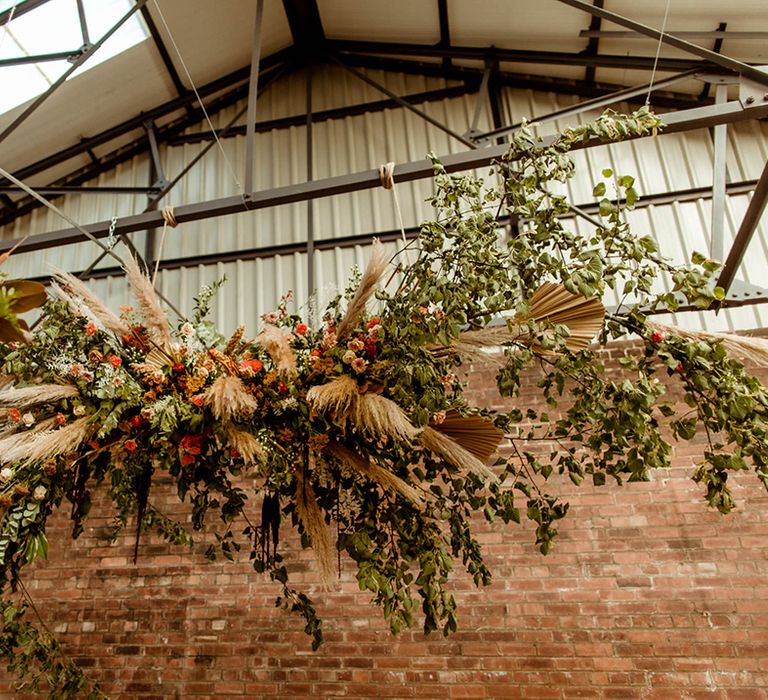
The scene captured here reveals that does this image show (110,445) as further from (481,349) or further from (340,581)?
(340,581)

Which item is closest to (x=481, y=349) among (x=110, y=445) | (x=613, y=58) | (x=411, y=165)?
(x=110, y=445)

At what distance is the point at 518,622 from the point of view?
3805 millimetres

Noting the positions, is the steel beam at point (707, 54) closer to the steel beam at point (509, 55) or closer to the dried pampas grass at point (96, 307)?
the steel beam at point (509, 55)

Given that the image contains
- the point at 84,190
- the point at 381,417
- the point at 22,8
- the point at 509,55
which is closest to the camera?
the point at 381,417

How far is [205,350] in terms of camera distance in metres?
2.07

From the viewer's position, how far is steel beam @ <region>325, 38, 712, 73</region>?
201 inches

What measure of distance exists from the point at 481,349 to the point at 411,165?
1703mm

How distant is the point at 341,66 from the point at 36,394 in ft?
17.2

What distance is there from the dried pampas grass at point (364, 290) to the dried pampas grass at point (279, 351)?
0.16 meters

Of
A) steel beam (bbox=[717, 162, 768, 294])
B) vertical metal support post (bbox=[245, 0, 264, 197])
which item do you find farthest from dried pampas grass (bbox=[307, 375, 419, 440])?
steel beam (bbox=[717, 162, 768, 294])

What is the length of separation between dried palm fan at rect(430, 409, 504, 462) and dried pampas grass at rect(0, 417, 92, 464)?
949 millimetres

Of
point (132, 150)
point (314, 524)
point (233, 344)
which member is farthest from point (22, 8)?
point (314, 524)

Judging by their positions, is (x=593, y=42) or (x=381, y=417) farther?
(x=593, y=42)

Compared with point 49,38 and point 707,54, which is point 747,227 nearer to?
point 707,54
